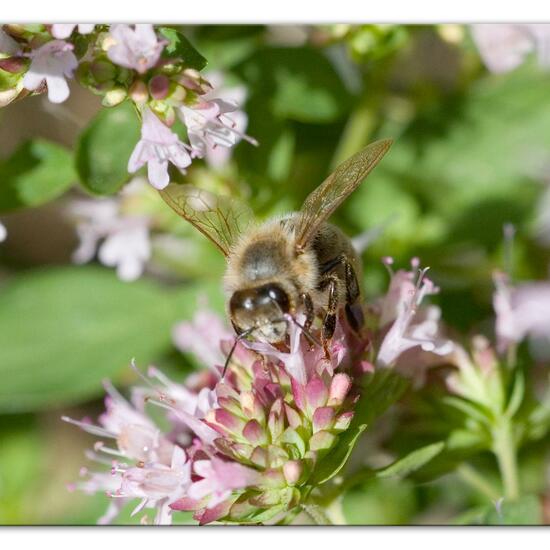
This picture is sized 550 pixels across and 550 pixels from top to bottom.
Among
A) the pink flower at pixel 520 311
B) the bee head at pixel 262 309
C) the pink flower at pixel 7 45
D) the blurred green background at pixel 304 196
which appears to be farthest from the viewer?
the blurred green background at pixel 304 196

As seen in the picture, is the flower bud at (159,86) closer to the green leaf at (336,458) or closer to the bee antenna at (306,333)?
the bee antenna at (306,333)

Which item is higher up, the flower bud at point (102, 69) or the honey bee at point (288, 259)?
the flower bud at point (102, 69)

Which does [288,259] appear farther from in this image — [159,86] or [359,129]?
[359,129]

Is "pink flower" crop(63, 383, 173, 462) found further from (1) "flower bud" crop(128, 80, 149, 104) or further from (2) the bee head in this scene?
(1) "flower bud" crop(128, 80, 149, 104)

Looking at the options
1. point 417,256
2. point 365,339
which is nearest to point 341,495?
point 365,339

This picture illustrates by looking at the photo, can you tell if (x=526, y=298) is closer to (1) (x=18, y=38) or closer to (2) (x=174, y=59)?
(2) (x=174, y=59)

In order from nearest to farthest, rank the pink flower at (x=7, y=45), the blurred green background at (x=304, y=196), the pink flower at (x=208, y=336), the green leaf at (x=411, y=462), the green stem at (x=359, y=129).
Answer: the pink flower at (x=7, y=45) < the green leaf at (x=411, y=462) < the pink flower at (x=208, y=336) < the blurred green background at (x=304, y=196) < the green stem at (x=359, y=129)

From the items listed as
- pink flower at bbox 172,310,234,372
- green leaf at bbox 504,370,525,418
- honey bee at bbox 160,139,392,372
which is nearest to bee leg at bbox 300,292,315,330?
Result: honey bee at bbox 160,139,392,372

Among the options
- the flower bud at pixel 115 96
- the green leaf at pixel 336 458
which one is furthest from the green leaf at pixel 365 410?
the flower bud at pixel 115 96
